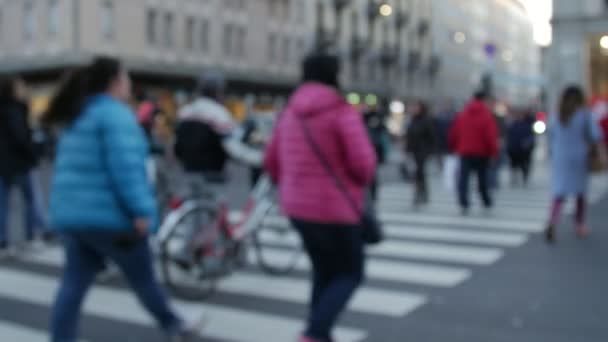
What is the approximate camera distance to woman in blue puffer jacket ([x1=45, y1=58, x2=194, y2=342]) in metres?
4.43

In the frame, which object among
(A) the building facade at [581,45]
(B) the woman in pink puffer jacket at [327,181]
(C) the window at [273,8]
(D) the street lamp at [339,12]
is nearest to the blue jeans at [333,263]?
(B) the woman in pink puffer jacket at [327,181]

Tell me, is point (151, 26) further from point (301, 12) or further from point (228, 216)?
point (228, 216)

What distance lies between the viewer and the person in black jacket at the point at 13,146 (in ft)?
27.2

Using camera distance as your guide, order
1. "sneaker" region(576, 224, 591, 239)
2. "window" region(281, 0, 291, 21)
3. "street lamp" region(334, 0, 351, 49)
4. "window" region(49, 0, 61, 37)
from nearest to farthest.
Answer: "sneaker" region(576, 224, 591, 239)
"window" region(49, 0, 61, 37)
"window" region(281, 0, 291, 21)
"street lamp" region(334, 0, 351, 49)

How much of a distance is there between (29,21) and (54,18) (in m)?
2.59

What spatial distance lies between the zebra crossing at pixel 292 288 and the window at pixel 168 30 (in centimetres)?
3097

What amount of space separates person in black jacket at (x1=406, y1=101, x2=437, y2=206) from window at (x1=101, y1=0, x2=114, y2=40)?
26105 millimetres

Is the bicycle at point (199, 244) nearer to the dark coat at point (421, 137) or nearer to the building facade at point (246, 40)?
the dark coat at point (421, 137)

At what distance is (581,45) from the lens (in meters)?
28.9

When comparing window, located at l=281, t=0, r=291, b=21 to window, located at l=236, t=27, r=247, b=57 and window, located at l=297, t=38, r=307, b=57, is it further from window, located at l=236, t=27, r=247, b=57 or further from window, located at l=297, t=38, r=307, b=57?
window, located at l=236, t=27, r=247, b=57

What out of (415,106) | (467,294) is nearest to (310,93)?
(467,294)

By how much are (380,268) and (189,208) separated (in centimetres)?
222

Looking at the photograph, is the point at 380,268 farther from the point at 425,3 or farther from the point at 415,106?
the point at 425,3

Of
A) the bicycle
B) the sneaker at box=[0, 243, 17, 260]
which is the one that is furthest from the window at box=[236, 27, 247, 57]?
the bicycle
